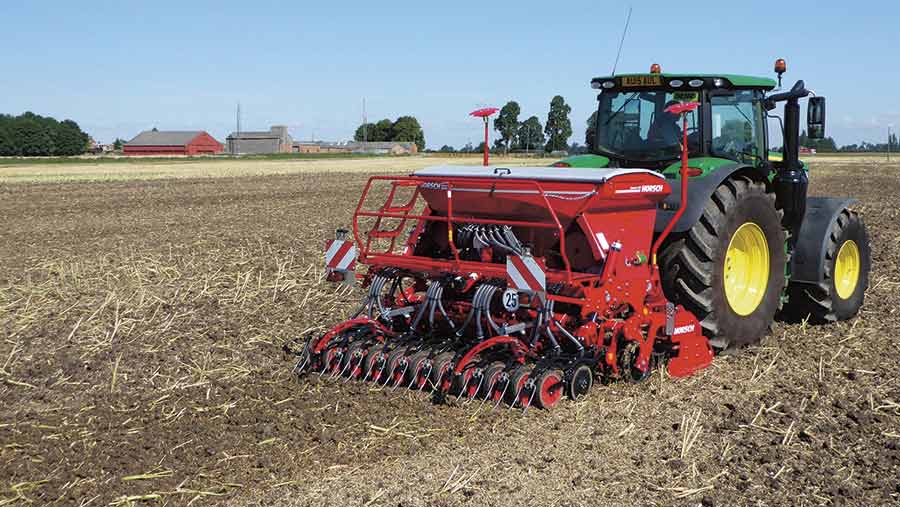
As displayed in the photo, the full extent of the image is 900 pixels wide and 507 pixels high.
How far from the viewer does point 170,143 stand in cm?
10831

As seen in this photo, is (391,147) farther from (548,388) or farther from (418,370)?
(548,388)

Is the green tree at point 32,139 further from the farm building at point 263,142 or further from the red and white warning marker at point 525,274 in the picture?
the red and white warning marker at point 525,274

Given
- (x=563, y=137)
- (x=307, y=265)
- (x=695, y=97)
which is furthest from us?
(x=307, y=265)

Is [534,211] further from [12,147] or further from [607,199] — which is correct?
[12,147]

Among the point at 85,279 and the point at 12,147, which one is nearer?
the point at 85,279

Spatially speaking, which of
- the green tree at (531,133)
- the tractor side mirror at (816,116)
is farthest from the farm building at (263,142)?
the tractor side mirror at (816,116)

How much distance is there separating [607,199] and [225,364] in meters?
2.93

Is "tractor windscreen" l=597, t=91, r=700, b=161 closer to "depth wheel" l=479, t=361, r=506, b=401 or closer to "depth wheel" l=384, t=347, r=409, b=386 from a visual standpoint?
"depth wheel" l=479, t=361, r=506, b=401

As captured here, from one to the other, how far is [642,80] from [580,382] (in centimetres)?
280

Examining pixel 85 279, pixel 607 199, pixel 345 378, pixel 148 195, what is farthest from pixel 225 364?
pixel 148 195

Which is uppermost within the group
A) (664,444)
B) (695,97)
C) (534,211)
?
(695,97)

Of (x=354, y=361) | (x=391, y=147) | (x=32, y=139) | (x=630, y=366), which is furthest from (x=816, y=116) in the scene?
(x=391, y=147)

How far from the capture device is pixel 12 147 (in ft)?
274

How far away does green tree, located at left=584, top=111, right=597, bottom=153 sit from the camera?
25.6ft
